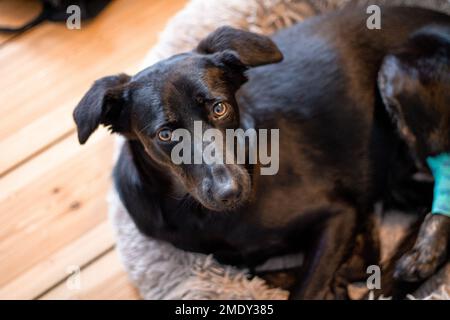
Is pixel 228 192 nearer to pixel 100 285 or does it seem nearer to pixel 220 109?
pixel 220 109

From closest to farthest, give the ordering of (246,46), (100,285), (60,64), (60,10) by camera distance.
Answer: (246,46) → (100,285) → (60,64) → (60,10)

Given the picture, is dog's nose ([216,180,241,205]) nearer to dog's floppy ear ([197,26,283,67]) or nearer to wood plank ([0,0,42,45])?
dog's floppy ear ([197,26,283,67])

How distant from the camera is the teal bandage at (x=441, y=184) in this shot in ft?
6.72

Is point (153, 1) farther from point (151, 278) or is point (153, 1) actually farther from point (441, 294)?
point (441, 294)

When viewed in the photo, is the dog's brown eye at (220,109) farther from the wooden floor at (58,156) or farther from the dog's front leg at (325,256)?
the wooden floor at (58,156)

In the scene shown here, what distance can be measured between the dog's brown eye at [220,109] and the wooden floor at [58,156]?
0.88 metres

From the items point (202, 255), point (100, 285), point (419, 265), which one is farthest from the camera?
point (100, 285)

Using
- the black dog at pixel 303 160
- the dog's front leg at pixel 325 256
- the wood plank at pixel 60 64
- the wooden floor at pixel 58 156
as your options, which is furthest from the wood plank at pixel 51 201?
the dog's front leg at pixel 325 256

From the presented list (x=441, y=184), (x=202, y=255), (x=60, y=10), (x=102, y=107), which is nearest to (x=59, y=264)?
(x=202, y=255)

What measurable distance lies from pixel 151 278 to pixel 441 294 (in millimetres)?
955

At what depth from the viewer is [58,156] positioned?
2.60m

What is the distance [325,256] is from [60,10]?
178 centimetres

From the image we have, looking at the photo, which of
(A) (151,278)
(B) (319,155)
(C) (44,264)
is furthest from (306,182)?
(C) (44,264)

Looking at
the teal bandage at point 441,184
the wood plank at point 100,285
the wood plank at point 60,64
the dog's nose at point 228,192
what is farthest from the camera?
the wood plank at point 60,64
